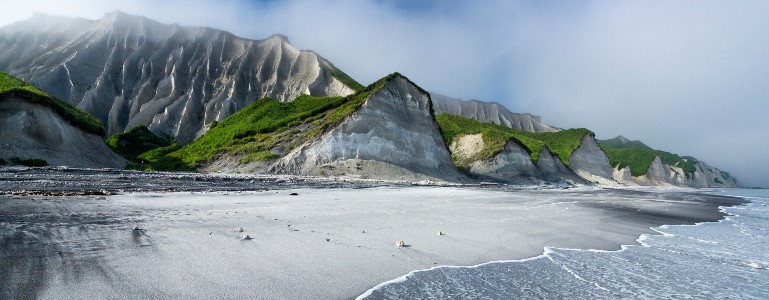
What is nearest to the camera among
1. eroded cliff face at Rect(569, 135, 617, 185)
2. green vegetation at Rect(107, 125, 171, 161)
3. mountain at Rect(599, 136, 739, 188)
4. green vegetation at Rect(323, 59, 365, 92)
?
green vegetation at Rect(107, 125, 171, 161)

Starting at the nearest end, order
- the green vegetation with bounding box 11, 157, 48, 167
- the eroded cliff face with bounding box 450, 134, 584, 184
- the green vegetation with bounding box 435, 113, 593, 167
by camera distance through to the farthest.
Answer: the green vegetation with bounding box 11, 157, 48, 167 < the eroded cliff face with bounding box 450, 134, 584, 184 < the green vegetation with bounding box 435, 113, 593, 167

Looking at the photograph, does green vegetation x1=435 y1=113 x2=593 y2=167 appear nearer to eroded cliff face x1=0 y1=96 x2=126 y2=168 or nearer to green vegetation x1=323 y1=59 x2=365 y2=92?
green vegetation x1=323 y1=59 x2=365 y2=92

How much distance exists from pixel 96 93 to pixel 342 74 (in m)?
50.2

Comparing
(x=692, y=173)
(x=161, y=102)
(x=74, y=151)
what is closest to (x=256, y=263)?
(x=74, y=151)

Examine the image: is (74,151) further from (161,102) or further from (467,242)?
(161,102)

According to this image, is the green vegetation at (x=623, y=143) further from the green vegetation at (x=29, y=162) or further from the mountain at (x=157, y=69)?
the green vegetation at (x=29, y=162)

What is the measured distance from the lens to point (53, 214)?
665cm

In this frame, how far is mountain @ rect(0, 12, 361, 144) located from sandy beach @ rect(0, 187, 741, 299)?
6885 cm

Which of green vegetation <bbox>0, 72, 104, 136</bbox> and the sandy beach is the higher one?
green vegetation <bbox>0, 72, 104, 136</bbox>

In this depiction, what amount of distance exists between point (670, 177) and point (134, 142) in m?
126

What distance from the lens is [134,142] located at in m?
57.8

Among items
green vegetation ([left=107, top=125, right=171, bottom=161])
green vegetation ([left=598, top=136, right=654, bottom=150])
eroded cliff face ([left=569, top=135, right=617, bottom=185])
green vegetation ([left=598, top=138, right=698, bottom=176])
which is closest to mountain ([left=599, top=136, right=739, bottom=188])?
green vegetation ([left=598, top=138, right=698, bottom=176])

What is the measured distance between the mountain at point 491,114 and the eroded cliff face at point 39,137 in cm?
12426

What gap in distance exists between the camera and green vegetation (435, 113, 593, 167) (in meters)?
56.1
